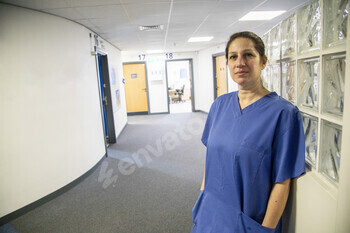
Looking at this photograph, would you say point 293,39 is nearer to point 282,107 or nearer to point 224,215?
point 282,107

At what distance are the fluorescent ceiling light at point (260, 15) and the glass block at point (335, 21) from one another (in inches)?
107

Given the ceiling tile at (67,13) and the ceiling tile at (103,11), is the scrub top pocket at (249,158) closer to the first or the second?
the ceiling tile at (103,11)

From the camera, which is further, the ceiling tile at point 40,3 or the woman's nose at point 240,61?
the ceiling tile at point 40,3

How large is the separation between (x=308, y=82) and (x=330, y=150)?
269mm

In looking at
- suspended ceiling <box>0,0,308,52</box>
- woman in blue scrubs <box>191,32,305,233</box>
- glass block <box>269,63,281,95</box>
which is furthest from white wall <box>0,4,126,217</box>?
glass block <box>269,63,281,95</box>

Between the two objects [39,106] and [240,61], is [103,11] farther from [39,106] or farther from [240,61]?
[240,61]

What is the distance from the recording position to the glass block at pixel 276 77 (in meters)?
1.12

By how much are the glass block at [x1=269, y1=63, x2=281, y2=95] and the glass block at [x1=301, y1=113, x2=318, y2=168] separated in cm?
29

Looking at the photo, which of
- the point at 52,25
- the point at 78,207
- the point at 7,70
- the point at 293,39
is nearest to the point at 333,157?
the point at 293,39

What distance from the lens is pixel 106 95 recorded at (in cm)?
436

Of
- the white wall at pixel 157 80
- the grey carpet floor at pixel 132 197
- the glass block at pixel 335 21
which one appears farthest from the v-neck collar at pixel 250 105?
the white wall at pixel 157 80

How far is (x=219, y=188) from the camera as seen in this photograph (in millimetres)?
909

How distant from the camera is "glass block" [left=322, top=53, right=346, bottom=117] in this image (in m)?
0.64

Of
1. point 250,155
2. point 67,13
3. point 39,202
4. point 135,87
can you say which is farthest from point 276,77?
point 135,87
